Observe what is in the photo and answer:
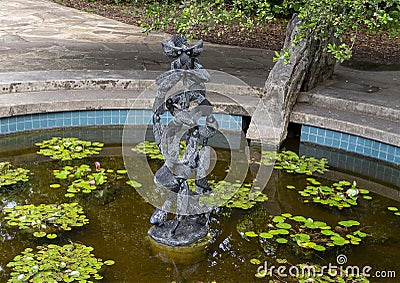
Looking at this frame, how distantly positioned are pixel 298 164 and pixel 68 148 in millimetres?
1890

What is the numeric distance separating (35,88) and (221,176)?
222 cm

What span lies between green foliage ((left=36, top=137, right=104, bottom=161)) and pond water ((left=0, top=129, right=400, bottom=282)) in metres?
0.15

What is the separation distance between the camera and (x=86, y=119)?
567 cm

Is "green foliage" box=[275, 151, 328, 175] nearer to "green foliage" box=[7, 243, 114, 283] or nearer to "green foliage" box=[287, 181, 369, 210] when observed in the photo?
"green foliage" box=[287, 181, 369, 210]

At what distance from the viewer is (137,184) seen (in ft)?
14.7

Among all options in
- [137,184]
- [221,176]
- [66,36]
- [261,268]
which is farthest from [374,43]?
[261,268]

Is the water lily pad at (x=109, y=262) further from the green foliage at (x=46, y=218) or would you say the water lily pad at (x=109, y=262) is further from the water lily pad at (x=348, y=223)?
the water lily pad at (x=348, y=223)

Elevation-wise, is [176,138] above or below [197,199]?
above

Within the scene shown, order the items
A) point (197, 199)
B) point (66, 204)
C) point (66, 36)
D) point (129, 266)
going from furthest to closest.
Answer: point (66, 36) < point (66, 204) < point (197, 199) < point (129, 266)

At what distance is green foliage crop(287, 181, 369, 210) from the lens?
4355 mm

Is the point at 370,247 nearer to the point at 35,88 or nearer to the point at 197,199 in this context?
the point at 197,199

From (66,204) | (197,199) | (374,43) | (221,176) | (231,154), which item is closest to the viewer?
(197,199)

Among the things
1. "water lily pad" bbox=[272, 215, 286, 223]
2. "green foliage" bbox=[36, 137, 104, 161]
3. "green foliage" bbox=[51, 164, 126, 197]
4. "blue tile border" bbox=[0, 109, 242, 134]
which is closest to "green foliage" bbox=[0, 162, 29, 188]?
"green foliage" bbox=[51, 164, 126, 197]

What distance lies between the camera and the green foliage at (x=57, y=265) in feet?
10.8
